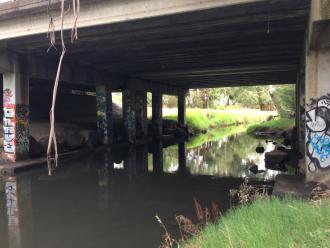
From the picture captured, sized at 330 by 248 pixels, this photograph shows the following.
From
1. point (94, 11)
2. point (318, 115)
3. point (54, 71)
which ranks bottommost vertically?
point (318, 115)

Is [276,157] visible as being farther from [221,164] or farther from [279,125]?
[279,125]

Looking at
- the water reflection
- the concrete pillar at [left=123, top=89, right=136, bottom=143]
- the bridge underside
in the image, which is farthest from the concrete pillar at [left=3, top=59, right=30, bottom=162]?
the concrete pillar at [left=123, top=89, right=136, bottom=143]

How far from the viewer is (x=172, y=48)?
18000 mm

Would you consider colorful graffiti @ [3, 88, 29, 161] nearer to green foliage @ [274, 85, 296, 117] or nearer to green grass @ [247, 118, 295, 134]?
green grass @ [247, 118, 295, 134]

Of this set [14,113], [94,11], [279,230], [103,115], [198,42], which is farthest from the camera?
[103,115]

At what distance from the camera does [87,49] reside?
18.2 metres

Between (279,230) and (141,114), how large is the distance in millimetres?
28492

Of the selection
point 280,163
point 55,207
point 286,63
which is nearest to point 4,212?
point 55,207

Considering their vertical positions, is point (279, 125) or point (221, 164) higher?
point (279, 125)

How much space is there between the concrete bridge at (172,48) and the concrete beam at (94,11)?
0.11ft

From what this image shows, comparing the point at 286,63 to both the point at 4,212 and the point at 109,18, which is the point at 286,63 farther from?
the point at 4,212

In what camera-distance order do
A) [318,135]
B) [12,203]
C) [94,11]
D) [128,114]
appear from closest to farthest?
[318,135]
[12,203]
[94,11]
[128,114]

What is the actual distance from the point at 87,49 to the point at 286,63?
13937 mm

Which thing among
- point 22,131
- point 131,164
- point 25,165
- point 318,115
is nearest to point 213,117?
point 131,164
